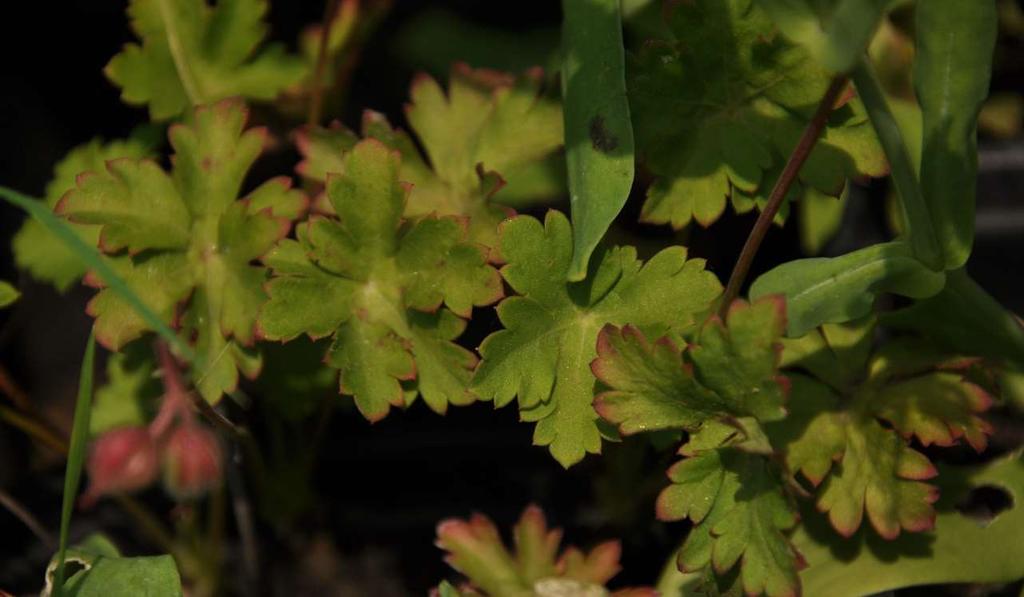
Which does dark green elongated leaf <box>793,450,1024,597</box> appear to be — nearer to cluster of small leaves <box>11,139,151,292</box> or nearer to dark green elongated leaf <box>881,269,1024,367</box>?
dark green elongated leaf <box>881,269,1024,367</box>

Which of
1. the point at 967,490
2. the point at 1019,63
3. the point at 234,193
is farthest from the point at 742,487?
the point at 1019,63

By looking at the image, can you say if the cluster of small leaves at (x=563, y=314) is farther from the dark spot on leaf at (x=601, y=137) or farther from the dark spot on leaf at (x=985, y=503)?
the dark spot on leaf at (x=985, y=503)

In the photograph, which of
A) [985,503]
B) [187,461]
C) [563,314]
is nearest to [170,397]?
[187,461]

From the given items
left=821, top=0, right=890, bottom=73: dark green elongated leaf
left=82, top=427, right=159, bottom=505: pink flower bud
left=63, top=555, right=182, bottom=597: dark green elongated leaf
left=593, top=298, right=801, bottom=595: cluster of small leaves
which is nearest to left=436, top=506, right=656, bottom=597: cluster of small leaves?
left=593, top=298, right=801, bottom=595: cluster of small leaves

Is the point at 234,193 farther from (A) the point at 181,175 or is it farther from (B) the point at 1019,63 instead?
(B) the point at 1019,63

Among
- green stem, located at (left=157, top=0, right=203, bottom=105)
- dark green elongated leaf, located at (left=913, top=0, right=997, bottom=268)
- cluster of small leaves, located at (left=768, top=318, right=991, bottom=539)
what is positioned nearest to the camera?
dark green elongated leaf, located at (left=913, top=0, right=997, bottom=268)

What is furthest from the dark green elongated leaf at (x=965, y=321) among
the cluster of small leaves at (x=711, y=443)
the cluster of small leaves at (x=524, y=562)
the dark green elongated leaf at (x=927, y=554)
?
the cluster of small leaves at (x=524, y=562)
